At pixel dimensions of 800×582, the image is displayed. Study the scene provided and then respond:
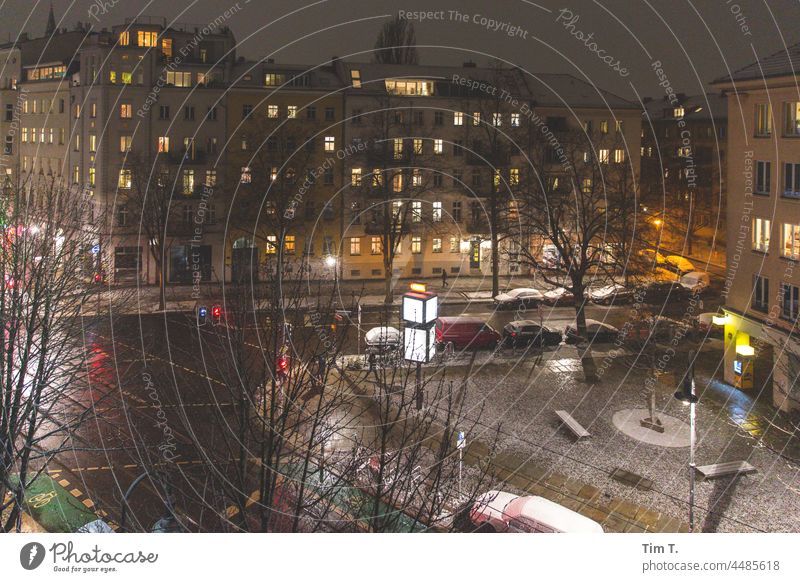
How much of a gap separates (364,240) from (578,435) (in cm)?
2223

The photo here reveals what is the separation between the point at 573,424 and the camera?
18.1 meters

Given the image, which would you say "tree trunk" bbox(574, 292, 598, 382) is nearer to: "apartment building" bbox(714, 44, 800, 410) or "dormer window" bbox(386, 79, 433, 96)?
"apartment building" bbox(714, 44, 800, 410)

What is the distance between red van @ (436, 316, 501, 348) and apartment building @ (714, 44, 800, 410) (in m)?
7.47

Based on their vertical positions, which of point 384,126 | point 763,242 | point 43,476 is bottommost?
point 43,476

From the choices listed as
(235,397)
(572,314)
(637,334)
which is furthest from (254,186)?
(235,397)

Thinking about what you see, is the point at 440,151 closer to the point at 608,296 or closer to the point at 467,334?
the point at 608,296

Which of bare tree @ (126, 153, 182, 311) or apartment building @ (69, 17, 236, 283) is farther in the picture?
apartment building @ (69, 17, 236, 283)

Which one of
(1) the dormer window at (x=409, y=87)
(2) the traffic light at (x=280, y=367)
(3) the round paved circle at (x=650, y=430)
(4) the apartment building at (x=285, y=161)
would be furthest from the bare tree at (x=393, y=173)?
(2) the traffic light at (x=280, y=367)

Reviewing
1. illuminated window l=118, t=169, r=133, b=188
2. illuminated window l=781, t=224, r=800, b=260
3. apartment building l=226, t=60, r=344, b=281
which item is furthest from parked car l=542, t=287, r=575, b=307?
illuminated window l=118, t=169, r=133, b=188

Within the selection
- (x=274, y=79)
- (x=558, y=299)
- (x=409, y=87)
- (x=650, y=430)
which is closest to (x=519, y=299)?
(x=558, y=299)

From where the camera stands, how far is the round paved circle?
56.8ft

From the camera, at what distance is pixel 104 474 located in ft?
50.0

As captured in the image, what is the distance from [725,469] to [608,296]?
17.1m

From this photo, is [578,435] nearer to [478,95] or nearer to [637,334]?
[637,334]
